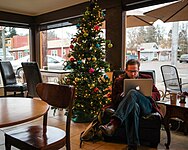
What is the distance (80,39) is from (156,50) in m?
1.64

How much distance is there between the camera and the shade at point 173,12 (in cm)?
347

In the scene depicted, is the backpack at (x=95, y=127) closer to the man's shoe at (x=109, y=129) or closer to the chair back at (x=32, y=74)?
the man's shoe at (x=109, y=129)

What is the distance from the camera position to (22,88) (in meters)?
5.16

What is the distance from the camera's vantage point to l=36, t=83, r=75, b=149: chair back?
5.85ft

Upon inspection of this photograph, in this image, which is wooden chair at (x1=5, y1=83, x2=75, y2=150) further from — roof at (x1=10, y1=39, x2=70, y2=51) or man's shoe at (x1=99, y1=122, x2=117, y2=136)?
roof at (x1=10, y1=39, x2=70, y2=51)

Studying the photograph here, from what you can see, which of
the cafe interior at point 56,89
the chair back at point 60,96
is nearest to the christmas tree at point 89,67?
the cafe interior at point 56,89

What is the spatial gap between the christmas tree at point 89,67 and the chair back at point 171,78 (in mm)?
1346

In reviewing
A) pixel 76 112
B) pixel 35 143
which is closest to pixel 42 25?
pixel 76 112

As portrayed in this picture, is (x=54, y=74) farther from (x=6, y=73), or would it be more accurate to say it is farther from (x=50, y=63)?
(x=6, y=73)

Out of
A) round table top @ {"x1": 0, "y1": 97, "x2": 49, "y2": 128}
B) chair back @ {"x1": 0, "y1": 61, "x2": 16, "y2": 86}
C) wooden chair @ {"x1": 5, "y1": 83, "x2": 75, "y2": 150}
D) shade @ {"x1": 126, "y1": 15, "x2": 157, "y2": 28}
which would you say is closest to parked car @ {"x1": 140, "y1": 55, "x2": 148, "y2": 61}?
shade @ {"x1": 126, "y1": 15, "x2": 157, "y2": 28}

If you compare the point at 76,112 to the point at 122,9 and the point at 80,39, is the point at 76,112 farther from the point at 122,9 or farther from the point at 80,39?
the point at 122,9

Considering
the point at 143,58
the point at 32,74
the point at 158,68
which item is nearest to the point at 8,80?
the point at 32,74

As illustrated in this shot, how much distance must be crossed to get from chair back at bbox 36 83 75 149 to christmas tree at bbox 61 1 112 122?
5.32 ft

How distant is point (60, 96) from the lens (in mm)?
1860
